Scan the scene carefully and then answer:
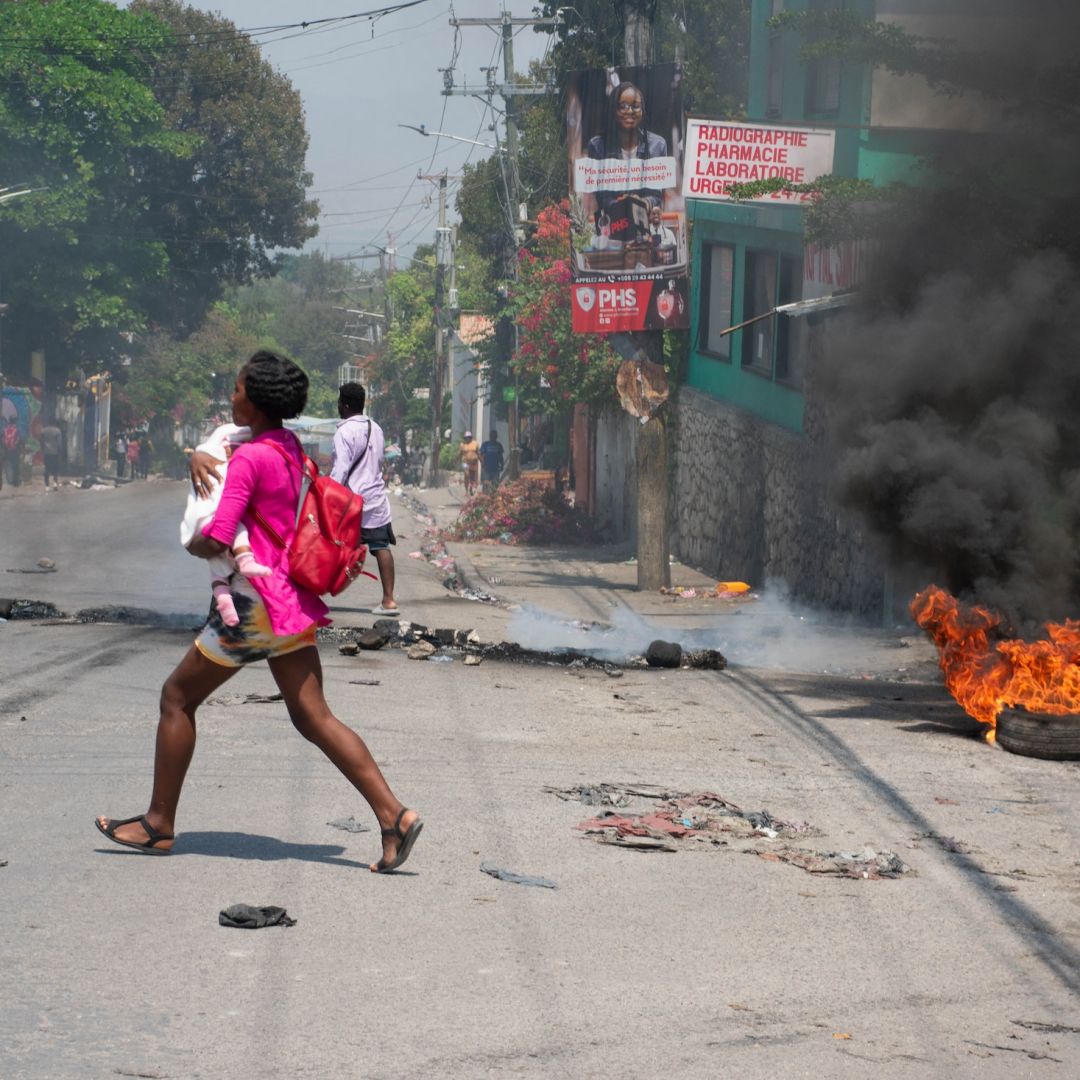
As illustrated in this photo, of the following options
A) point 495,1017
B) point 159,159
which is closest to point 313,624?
point 495,1017

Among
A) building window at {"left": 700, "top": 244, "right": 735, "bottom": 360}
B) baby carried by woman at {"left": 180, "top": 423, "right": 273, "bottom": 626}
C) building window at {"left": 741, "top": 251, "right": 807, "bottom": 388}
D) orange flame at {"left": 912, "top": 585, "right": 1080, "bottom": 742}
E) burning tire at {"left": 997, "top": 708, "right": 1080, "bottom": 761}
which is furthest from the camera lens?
building window at {"left": 700, "top": 244, "right": 735, "bottom": 360}

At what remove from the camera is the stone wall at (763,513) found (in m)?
16.4

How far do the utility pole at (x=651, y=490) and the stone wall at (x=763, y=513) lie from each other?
1.34m

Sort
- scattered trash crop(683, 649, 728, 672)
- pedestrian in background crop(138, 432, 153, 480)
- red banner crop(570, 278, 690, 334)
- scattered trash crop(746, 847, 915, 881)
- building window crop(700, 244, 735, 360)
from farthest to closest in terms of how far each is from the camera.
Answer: pedestrian in background crop(138, 432, 153, 480) < building window crop(700, 244, 735, 360) < red banner crop(570, 278, 690, 334) < scattered trash crop(683, 649, 728, 672) < scattered trash crop(746, 847, 915, 881)

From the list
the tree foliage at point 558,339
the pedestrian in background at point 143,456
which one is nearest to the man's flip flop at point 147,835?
the tree foliage at point 558,339

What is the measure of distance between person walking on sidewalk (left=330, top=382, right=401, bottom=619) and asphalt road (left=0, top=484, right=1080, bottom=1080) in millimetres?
2889

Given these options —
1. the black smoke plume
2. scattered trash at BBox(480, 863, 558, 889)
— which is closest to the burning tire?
the black smoke plume

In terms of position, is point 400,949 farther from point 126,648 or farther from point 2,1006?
point 126,648

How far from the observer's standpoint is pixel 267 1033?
409 centimetres

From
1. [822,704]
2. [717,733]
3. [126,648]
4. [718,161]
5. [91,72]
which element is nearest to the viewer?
[717,733]

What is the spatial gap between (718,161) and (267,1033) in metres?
13.9

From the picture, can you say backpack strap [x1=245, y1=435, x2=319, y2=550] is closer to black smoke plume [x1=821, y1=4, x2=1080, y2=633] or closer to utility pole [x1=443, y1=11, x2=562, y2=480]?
black smoke plume [x1=821, y1=4, x2=1080, y2=633]

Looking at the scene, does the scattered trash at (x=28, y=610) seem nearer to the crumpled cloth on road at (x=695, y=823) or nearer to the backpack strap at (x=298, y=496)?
the crumpled cloth on road at (x=695, y=823)

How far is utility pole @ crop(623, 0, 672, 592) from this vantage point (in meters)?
19.0
